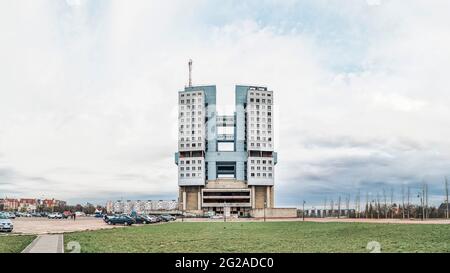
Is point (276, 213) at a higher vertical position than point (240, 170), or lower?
lower

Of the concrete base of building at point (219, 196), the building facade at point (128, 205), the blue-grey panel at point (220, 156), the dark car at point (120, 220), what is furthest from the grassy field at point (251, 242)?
the concrete base of building at point (219, 196)

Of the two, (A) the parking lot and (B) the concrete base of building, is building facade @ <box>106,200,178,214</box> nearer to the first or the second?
(A) the parking lot

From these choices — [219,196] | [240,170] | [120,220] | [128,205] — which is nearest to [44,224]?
[128,205]

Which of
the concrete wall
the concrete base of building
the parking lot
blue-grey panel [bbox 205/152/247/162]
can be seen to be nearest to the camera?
the parking lot

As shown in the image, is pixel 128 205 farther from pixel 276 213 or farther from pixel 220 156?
pixel 220 156

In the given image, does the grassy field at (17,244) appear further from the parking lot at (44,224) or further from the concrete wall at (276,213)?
the concrete wall at (276,213)

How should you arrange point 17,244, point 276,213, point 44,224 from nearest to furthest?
1. point 17,244
2. point 44,224
3. point 276,213

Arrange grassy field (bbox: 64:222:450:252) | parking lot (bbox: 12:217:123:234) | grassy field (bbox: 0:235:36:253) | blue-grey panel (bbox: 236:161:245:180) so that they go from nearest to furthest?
grassy field (bbox: 64:222:450:252), grassy field (bbox: 0:235:36:253), parking lot (bbox: 12:217:123:234), blue-grey panel (bbox: 236:161:245:180)

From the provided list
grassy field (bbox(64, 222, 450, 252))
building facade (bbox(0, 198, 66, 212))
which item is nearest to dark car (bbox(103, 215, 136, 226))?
grassy field (bbox(64, 222, 450, 252))
